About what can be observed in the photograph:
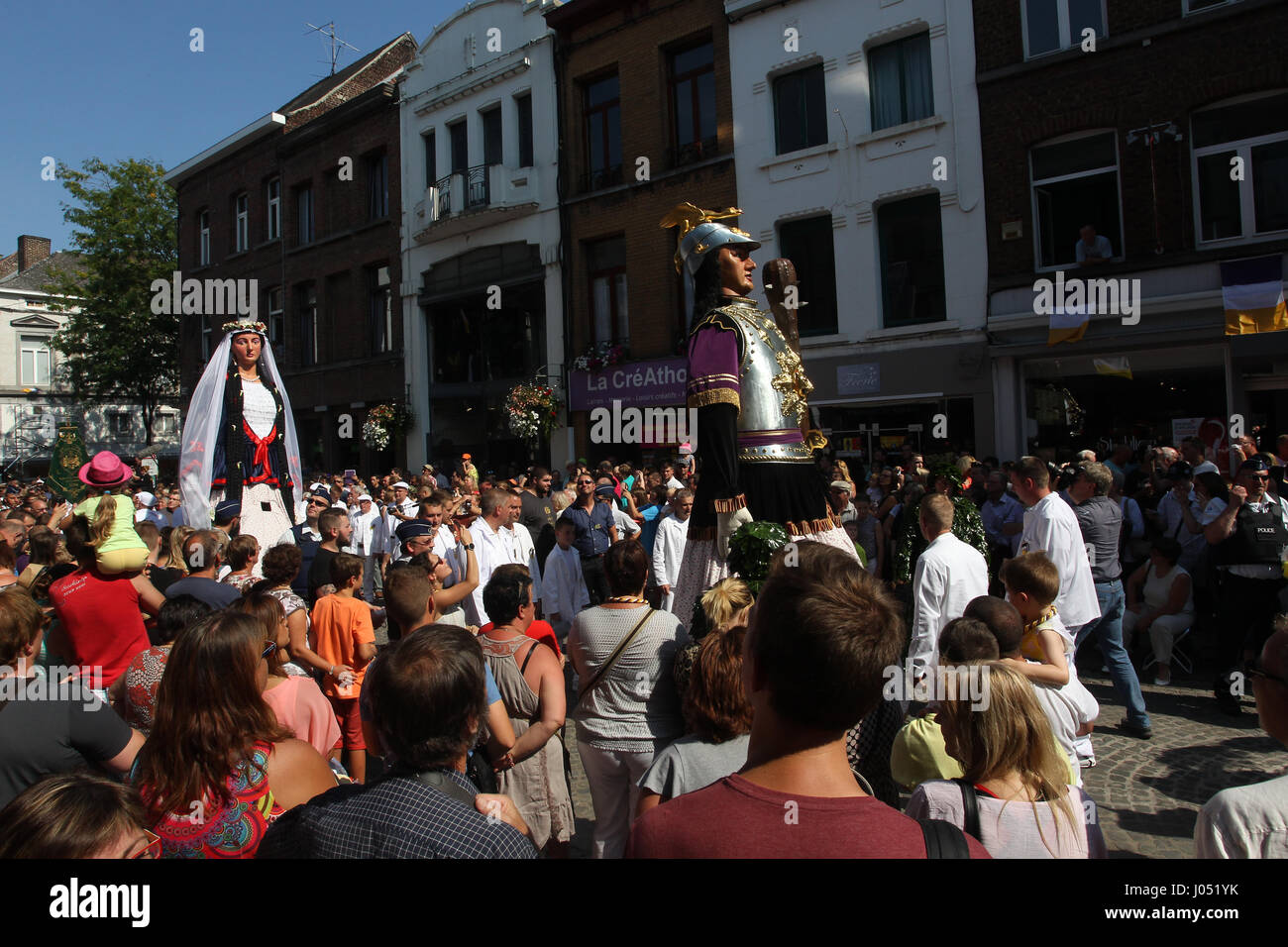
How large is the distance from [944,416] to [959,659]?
11651mm

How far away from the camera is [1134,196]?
40.8 feet

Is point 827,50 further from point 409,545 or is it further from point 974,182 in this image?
point 409,545

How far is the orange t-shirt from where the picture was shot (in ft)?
15.6

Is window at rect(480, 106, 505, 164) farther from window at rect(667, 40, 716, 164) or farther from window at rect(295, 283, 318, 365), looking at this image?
window at rect(295, 283, 318, 365)

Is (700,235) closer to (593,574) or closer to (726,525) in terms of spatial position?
(726,525)

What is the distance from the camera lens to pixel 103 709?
270 centimetres

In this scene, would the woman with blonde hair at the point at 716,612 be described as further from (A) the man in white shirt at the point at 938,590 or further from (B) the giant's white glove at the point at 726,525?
(A) the man in white shirt at the point at 938,590

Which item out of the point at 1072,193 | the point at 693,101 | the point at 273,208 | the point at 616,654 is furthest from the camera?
the point at 273,208

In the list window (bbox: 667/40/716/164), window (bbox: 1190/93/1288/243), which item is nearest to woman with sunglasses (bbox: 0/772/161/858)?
window (bbox: 1190/93/1288/243)

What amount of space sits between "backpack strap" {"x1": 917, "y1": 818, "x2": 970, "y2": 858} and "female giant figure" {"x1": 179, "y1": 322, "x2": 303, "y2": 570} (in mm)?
5361

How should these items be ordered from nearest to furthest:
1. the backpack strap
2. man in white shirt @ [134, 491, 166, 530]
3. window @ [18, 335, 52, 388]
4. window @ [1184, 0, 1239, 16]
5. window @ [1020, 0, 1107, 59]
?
the backpack strap
man in white shirt @ [134, 491, 166, 530]
window @ [1184, 0, 1239, 16]
window @ [1020, 0, 1107, 59]
window @ [18, 335, 52, 388]

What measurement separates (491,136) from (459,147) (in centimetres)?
109

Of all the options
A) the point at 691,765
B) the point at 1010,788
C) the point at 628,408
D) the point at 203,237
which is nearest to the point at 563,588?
the point at 691,765
